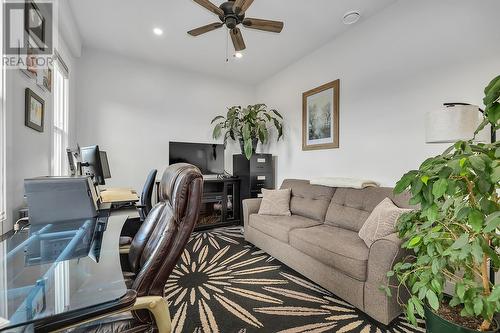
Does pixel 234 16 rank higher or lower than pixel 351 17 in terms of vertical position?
lower

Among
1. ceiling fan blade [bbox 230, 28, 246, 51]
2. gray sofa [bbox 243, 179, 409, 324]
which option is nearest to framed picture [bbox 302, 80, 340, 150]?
gray sofa [bbox 243, 179, 409, 324]

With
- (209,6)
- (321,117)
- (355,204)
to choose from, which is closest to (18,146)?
(209,6)

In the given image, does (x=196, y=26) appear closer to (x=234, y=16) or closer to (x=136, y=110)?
(x=234, y=16)

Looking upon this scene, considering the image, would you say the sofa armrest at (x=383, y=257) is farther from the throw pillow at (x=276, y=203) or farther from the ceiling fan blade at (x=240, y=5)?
the ceiling fan blade at (x=240, y=5)

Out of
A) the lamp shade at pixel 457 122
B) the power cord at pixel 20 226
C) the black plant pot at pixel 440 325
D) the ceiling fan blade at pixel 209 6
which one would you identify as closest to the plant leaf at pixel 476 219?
the black plant pot at pixel 440 325

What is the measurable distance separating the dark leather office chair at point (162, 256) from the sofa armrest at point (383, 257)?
1365 mm

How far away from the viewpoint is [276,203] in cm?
317

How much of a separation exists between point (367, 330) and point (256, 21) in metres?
2.69

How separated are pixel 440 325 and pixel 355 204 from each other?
1421 millimetres

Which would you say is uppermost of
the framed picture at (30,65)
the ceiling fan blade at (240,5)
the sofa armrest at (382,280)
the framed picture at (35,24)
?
the ceiling fan blade at (240,5)

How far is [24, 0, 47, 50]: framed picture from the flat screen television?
2059 mm

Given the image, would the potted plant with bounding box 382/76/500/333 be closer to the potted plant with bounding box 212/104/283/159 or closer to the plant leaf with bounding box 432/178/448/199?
the plant leaf with bounding box 432/178/448/199

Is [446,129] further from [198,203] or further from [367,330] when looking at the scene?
[198,203]

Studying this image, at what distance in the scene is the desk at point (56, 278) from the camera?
0.75m
